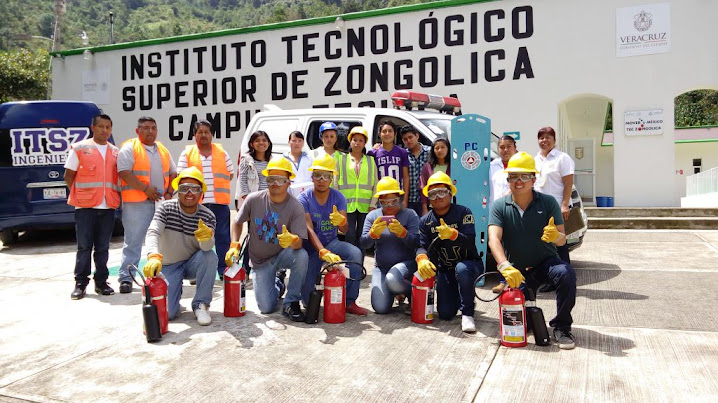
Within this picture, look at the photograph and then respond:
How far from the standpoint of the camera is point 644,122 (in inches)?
504

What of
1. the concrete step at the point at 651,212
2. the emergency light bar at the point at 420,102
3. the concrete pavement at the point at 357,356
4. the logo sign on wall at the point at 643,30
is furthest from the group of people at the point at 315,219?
the logo sign on wall at the point at 643,30

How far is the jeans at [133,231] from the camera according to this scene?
5871mm

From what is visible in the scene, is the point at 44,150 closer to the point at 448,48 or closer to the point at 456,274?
the point at 456,274

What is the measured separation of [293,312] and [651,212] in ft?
32.8

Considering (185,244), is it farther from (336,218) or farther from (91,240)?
(91,240)

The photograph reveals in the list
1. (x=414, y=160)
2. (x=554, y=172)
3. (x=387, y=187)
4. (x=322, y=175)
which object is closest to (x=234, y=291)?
(x=322, y=175)

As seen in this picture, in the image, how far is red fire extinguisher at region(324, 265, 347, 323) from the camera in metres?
4.62

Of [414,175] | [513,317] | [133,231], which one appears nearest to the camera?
[513,317]

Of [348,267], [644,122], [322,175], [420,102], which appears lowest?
[348,267]

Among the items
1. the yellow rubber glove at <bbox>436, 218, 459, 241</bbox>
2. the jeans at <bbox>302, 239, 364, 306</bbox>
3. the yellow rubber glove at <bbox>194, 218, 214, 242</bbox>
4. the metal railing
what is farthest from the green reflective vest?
the metal railing

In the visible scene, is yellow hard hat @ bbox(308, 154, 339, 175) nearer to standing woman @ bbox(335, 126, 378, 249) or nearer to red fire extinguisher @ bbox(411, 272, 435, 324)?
standing woman @ bbox(335, 126, 378, 249)

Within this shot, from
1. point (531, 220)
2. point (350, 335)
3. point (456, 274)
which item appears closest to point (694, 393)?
point (531, 220)

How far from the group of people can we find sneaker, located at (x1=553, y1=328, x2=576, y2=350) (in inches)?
0.4

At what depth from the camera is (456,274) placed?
4531 mm
